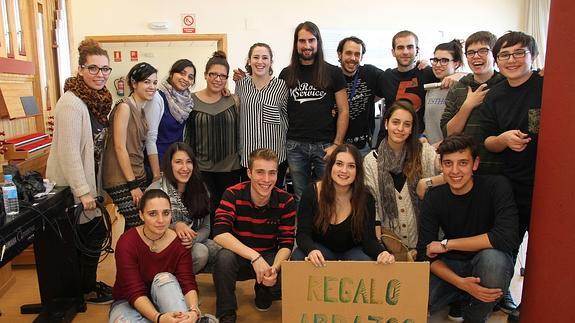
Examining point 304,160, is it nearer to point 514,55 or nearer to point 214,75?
point 214,75

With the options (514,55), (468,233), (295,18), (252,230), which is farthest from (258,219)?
(295,18)

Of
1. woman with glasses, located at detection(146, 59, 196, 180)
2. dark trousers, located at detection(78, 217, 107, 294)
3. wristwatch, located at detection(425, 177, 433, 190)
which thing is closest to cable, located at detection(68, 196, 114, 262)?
dark trousers, located at detection(78, 217, 107, 294)

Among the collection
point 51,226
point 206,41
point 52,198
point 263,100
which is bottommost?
point 51,226

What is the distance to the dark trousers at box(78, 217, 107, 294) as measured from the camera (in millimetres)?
2553

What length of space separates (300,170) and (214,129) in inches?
25.0

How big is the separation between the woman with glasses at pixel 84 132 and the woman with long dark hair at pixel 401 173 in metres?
1.52

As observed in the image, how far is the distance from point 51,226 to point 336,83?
73.2 inches

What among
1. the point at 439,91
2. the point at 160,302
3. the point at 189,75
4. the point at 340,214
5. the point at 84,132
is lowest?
the point at 160,302

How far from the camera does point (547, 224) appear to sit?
6.23 feet

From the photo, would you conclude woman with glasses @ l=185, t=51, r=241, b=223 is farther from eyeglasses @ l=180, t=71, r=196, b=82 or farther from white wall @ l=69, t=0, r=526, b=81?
white wall @ l=69, t=0, r=526, b=81

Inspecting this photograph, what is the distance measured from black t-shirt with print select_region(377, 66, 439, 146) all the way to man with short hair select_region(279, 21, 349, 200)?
36 centimetres

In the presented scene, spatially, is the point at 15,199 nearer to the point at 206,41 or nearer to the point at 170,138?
the point at 170,138

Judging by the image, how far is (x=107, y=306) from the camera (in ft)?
8.77

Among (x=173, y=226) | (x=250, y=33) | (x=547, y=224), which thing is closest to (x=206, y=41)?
(x=250, y=33)
